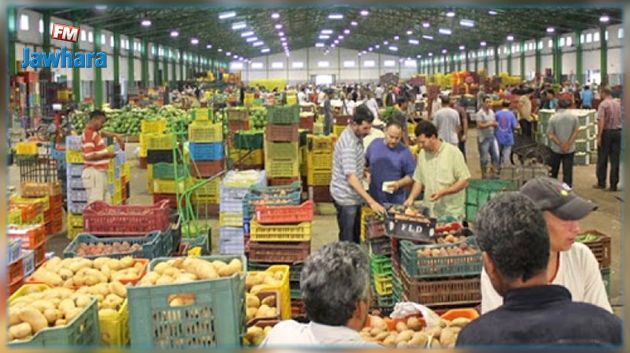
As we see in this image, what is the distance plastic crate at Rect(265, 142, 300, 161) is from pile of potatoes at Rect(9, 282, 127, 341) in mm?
7446

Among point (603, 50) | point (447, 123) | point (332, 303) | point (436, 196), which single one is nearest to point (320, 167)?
point (447, 123)

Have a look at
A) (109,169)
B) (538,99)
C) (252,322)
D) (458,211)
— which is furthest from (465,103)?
(252,322)

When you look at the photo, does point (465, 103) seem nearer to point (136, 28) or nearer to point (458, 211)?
point (458, 211)

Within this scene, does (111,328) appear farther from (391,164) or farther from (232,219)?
(232,219)

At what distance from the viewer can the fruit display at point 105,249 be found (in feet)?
19.6

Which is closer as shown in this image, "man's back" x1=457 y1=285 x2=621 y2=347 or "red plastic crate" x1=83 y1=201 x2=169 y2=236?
"man's back" x1=457 y1=285 x2=621 y2=347

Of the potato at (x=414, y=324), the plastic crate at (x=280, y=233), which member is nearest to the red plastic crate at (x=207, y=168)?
the plastic crate at (x=280, y=233)

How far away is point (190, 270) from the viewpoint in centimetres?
456

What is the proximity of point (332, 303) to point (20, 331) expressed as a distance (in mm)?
1805

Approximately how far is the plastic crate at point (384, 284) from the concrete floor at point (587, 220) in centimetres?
211

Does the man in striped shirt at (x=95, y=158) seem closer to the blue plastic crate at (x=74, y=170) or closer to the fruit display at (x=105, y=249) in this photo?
the blue plastic crate at (x=74, y=170)

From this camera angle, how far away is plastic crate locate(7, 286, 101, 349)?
343 cm

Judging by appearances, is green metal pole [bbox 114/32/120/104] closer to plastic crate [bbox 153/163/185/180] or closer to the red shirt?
plastic crate [bbox 153/163/185/180]

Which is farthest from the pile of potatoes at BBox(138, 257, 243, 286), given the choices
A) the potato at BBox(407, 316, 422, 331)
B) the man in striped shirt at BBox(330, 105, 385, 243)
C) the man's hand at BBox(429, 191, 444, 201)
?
the man's hand at BBox(429, 191, 444, 201)
